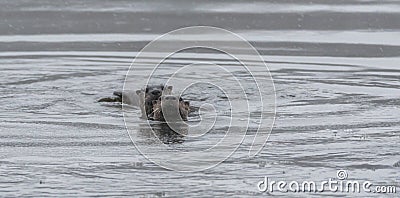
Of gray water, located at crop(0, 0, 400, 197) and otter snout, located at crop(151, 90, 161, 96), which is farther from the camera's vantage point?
otter snout, located at crop(151, 90, 161, 96)

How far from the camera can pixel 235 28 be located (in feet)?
53.5

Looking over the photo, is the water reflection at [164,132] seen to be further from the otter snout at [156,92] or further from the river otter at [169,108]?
the otter snout at [156,92]

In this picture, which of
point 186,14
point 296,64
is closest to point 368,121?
point 296,64

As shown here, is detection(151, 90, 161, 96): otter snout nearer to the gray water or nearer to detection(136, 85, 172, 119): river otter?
detection(136, 85, 172, 119): river otter

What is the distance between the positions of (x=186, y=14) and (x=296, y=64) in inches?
151

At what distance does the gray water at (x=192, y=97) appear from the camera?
25.2 feet

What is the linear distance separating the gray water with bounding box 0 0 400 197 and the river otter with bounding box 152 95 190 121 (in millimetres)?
319

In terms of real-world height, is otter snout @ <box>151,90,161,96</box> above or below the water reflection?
above

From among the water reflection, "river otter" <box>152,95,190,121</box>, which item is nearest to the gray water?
the water reflection

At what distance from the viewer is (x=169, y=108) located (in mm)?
9562

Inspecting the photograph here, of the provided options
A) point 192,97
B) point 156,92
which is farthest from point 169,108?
point 192,97

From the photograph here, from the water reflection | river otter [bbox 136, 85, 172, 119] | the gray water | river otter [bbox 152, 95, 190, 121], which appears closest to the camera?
the gray water

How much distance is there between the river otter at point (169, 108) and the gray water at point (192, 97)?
319 mm

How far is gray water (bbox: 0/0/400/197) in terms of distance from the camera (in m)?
7.69
